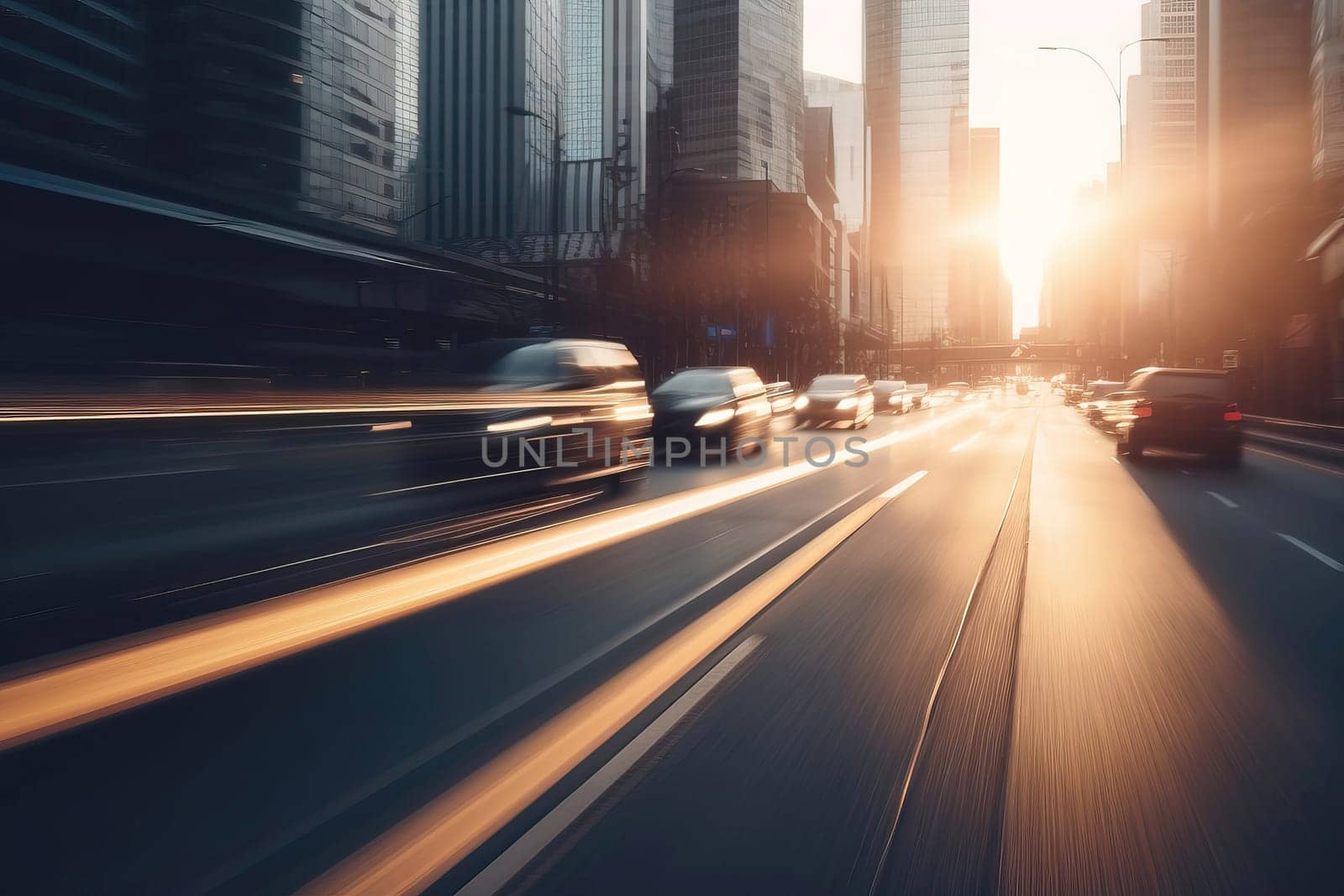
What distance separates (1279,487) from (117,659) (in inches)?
571

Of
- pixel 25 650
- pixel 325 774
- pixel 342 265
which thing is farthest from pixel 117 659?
pixel 342 265

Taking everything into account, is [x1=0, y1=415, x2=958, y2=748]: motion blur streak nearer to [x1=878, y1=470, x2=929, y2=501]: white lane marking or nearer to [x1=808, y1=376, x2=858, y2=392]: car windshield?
[x1=878, y1=470, x2=929, y2=501]: white lane marking

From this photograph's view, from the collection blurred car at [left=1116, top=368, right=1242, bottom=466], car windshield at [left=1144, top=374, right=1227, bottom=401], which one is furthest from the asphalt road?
car windshield at [left=1144, top=374, right=1227, bottom=401]

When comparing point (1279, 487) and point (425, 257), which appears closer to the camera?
point (1279, 487)

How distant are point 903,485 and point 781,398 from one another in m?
18.6

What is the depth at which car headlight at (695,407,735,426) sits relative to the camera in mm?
18938

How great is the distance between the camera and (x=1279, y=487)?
46.7 feet

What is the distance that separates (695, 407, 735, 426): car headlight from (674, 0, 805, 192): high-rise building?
4045 inches

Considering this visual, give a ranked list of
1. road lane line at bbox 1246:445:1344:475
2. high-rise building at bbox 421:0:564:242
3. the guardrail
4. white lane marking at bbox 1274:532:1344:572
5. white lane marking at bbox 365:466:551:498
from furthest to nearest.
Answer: high-rise building at bbox 421:0:564:242, the guardrail, road lane line at bbox 1246:445:1344:475, white lane marking at bbox 365:466:551:498, white lane marking at bbox 1274:532:1344:572

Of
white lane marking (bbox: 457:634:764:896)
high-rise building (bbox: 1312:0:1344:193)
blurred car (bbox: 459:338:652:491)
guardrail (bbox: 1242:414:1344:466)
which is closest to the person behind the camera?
white lane marking (bbox: 457:634:764:896)

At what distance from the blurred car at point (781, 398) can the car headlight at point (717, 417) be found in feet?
38.1

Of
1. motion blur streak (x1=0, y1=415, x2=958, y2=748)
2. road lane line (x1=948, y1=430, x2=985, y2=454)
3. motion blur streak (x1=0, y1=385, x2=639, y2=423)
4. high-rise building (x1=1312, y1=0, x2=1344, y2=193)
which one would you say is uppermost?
high-rise building (x1=1312, y1=0, x2=1344, y2=193)

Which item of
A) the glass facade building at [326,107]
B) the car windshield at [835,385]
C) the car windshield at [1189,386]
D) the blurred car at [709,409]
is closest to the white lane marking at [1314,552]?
the car windshield at [1189,386]

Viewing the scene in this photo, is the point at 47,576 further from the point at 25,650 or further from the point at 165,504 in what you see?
the point at 165,504
